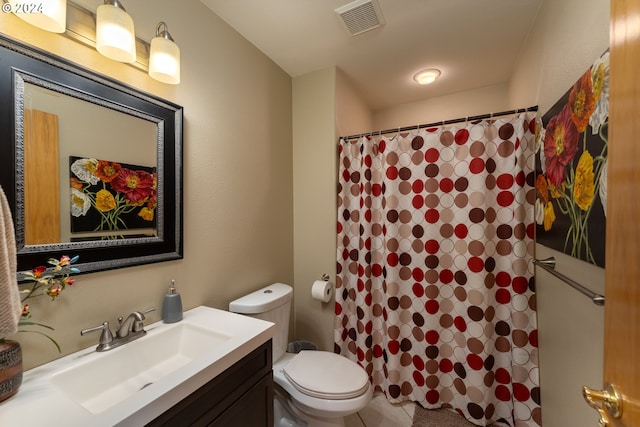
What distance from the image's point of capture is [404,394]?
1.76 m

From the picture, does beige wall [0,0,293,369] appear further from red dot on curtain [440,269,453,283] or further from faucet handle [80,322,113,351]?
red dot on curtain [440,269,453,283]

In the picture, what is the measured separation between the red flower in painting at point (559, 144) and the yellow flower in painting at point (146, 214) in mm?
1741

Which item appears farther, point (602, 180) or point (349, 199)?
point (349, 199)

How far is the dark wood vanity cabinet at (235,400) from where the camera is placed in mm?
762

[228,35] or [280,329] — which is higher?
[228,35]

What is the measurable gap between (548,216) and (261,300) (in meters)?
1.55

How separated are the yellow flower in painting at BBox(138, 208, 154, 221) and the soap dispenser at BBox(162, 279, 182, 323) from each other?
36 cm

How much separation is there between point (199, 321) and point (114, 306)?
338 mm

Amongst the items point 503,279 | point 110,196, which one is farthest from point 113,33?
point 503,279

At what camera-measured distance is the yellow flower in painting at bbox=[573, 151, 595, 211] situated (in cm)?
80

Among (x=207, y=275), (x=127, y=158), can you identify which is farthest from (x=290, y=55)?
(x=207, y=275)

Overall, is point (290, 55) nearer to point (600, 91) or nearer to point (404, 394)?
point (600, 91)

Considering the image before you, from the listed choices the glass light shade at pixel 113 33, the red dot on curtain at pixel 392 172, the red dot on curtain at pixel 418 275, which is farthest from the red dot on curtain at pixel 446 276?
the glass light shade at pixel 113 33

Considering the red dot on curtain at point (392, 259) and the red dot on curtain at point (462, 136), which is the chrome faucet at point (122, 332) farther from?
the red dot on curtain at point (462, 136)
